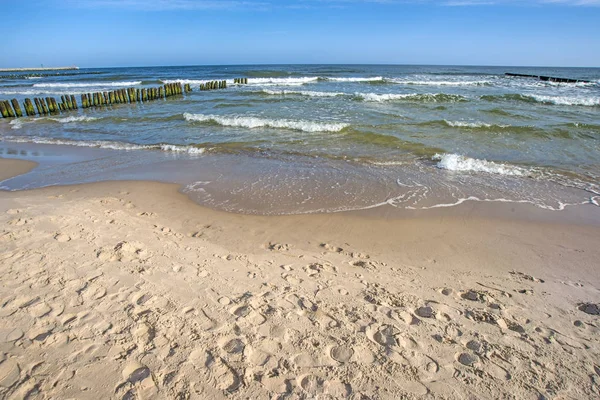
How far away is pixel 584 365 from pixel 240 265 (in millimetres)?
3273

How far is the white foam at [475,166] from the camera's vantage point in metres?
7.70

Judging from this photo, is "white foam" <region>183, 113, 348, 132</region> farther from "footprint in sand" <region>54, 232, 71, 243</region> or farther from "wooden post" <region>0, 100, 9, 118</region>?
"wooden post" <region>0, 100, 9, 118</region>

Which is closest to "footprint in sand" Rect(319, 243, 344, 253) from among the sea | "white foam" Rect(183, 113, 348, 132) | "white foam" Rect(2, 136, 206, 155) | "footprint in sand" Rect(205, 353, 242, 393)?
the sea

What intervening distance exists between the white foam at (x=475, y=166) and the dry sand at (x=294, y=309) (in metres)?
2.79

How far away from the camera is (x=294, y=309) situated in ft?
10.2

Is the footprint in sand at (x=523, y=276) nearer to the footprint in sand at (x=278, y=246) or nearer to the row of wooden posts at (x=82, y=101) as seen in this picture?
the footprint in sand at (x=278, y=246)

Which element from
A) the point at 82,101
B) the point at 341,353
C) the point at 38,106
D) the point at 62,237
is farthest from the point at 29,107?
the point at 341,353

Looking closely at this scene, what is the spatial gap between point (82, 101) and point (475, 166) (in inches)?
881

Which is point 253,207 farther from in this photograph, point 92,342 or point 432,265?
point 92,342

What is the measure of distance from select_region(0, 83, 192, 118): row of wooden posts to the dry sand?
17.1 m

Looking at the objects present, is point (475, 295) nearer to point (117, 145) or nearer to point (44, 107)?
point (117, 145)

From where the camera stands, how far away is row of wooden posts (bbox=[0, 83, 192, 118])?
17.5 meters

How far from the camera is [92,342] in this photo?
8.68 feet

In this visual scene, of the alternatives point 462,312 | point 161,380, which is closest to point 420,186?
point 462,312
